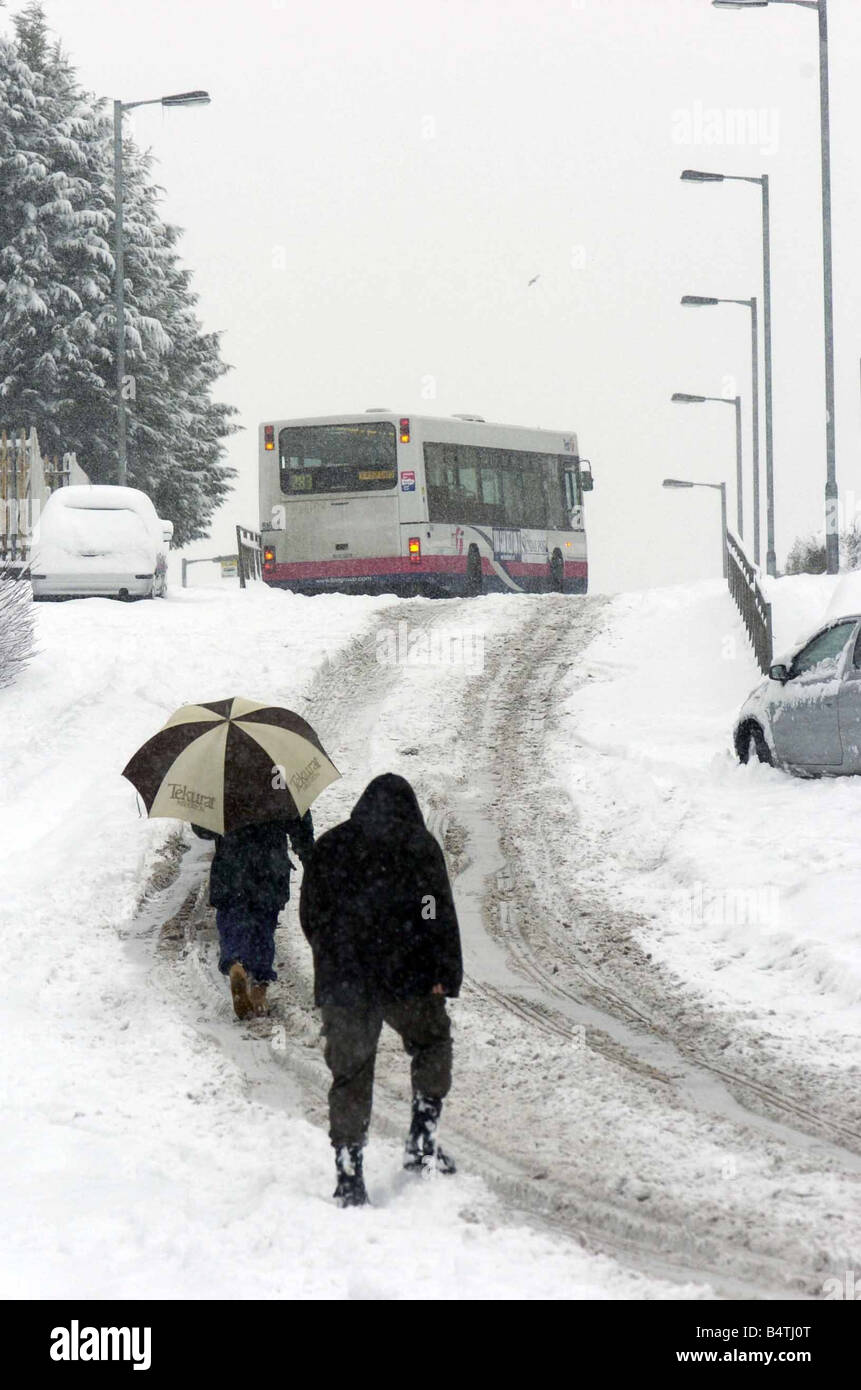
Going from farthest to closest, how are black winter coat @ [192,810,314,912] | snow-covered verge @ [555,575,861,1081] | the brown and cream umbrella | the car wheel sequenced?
the car wheel, snow-covered verge @ [555,575,861,1081], black winter coat @ [192,810,314,912], the brown and cream umbrella

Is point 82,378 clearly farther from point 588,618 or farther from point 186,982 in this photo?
point 186,982

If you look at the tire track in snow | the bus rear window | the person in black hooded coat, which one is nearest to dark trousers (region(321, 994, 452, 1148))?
the person in black hooded coat

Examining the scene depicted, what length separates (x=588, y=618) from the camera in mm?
24141

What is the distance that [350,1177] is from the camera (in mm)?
6652

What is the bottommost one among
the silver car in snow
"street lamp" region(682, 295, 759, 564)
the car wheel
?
the car wheel

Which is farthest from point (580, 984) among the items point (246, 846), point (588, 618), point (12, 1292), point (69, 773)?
point (588, 618)

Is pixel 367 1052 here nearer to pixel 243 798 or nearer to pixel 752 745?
pixel 243 798

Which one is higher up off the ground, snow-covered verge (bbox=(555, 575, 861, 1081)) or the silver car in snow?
the silver car in snow

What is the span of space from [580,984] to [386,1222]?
12.8 feet

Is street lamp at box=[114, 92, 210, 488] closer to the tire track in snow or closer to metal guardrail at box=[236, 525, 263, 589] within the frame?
metal guardrail at box=[236, 525, 263, 589]

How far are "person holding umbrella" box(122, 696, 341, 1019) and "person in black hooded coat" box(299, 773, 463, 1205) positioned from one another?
250cm

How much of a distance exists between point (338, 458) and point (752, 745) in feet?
49.2

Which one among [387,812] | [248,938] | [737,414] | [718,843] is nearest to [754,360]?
[737,414]

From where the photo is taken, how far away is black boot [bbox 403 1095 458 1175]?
6918 mm
